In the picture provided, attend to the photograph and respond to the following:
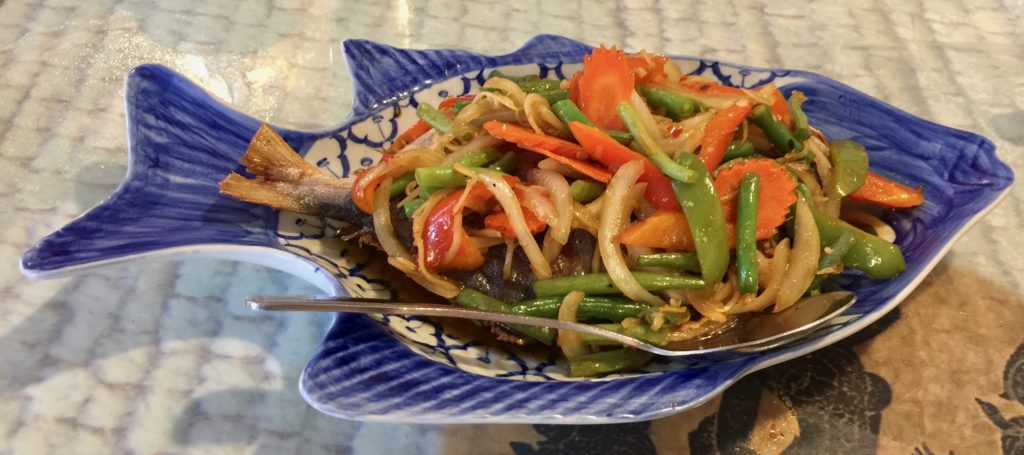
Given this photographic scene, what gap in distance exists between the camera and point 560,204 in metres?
1.76

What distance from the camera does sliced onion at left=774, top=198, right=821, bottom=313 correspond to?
174 centimetres

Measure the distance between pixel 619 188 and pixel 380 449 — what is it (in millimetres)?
860

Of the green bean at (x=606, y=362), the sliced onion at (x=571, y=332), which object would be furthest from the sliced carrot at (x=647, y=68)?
the green bean at (x=606, y=362)

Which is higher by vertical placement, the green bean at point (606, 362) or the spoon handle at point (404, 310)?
the spoon handle at point (404, 310)

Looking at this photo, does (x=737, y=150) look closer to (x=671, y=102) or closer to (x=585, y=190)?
(x=671, y=102)

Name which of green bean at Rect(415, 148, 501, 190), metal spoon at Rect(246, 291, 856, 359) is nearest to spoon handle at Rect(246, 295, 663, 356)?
metal spoon at Rect(246, 291, 856, 359)

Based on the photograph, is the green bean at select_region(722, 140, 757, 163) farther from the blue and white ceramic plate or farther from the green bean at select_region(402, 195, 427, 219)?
the green bean at select_region(402, 195, 427, 219)

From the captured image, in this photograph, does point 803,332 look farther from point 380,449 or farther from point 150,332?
point 150,332

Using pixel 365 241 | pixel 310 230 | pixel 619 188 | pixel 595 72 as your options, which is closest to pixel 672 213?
pixel 619 188

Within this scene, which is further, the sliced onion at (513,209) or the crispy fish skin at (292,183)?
the crispy fish skin at (292,183)

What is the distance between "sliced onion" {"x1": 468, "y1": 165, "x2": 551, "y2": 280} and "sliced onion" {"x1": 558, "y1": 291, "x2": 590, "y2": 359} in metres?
0.11

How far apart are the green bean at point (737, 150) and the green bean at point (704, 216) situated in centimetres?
25

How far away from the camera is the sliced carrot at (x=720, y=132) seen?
6.03 ft

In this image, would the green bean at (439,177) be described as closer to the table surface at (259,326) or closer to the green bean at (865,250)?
the table surface at (259,326)
